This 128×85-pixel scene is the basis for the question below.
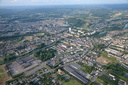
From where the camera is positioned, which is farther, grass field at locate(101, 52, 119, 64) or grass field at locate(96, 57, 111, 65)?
grass field at locate(101, 52, 119, 64)

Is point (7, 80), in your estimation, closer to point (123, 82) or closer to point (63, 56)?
point (63, 56)

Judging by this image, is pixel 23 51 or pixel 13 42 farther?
pixel 13 42

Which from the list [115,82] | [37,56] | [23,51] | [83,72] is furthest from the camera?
[23,51]

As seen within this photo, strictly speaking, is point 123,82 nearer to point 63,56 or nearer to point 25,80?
point 63,56

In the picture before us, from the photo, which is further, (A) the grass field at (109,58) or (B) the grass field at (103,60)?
(A) the grass field at (109,58)

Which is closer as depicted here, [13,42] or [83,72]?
[83,72]

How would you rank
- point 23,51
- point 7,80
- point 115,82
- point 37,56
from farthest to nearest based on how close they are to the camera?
point 23,51 < point 37,56 < point 7,80 < point 115,82

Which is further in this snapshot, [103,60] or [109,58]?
[109,58]

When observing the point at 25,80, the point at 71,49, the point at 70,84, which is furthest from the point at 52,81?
the point at 71,49

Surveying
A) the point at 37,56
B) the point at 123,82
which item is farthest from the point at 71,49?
the point at 123,82
